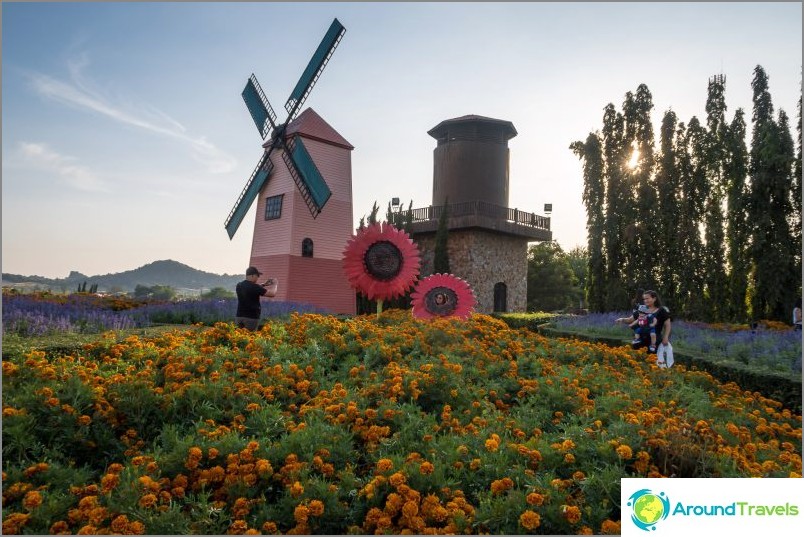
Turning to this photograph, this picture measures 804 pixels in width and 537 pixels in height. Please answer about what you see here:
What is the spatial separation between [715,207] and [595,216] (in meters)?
3.41

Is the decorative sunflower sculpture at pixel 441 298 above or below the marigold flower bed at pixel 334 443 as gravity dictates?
above

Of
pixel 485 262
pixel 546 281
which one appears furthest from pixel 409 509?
pixel 546 281

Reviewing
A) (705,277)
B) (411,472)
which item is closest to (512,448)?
(411,472)

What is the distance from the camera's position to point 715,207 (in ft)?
51.0

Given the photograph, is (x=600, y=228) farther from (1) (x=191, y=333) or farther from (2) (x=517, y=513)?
(2) (x=517, y=513)

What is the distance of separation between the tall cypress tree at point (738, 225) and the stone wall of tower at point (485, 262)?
8.03 m

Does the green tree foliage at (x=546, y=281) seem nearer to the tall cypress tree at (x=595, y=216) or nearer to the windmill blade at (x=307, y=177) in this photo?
the tall cypress tree at (x=595, y=216)

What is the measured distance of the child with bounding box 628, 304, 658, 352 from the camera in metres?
7.26

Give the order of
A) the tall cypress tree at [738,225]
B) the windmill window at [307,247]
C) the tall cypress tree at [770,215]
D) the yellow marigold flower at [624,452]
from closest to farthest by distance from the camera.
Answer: the yellow marigold flower at [624,452]
the tall cypress tree at [770,215]
the tall cypress tree at [738,225]
the windmill window at [307,247]

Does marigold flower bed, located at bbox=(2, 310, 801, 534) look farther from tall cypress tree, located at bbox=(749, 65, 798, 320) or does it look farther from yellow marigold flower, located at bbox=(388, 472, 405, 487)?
tall cypress tree, located at bbox=(749, 65, 798, 320)

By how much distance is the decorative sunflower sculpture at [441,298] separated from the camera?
922 centimetres

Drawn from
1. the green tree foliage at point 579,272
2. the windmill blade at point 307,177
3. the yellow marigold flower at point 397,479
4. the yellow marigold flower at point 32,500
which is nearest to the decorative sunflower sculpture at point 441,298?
the yellow marigold flower at point 397,479

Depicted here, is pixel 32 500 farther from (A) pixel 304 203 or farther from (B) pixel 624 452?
(A) pixel 304 203

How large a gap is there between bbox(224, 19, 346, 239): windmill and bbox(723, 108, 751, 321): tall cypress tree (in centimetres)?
1197
